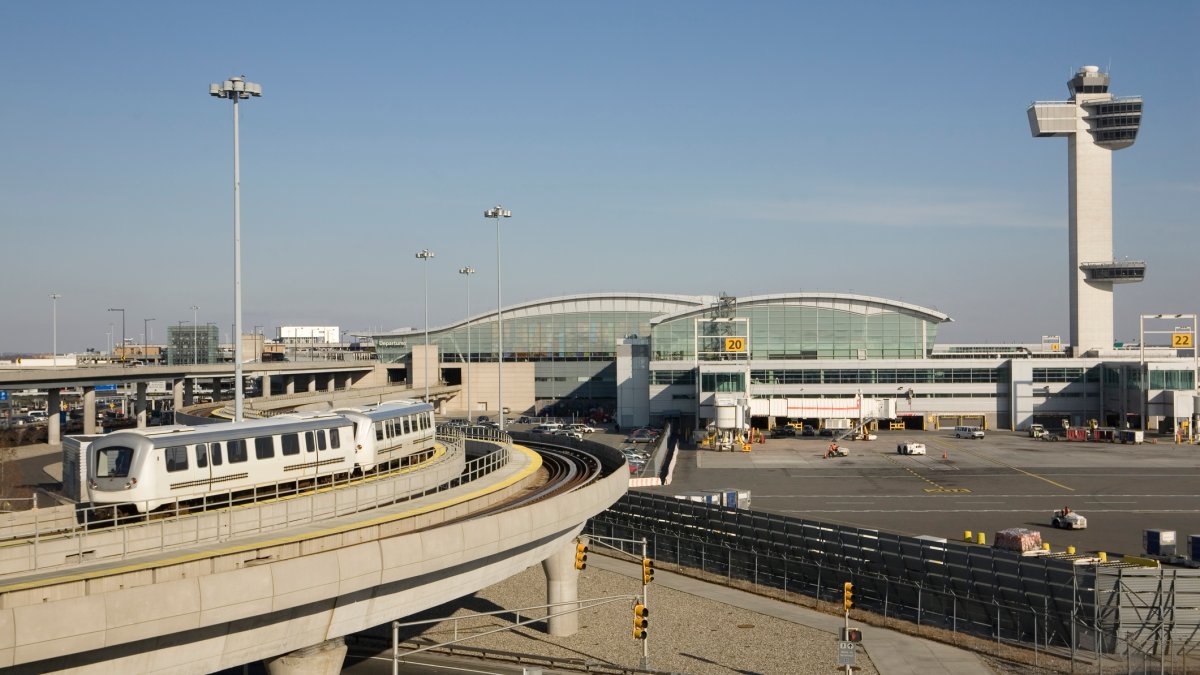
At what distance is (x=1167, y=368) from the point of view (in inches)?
3900

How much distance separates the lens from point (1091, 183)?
367 feet

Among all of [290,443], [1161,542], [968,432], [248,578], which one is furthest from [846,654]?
[968,432]

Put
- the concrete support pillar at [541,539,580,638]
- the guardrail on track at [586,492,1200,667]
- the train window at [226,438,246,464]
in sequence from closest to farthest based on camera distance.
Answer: the train window at [226,438,246,464]
the guardrail on track at [586,492,1200,667]
the concrete support pillar at [541,539,580,638]

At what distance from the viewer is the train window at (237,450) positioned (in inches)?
1132

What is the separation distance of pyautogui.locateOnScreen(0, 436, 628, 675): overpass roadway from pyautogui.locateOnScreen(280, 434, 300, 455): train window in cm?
302

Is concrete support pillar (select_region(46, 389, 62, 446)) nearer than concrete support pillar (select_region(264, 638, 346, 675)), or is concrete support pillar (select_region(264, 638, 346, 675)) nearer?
concrete support pillar (select_region(264, 638, 346, 675))

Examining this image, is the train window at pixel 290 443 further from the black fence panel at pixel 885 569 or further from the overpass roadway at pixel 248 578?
the black fence panel at pixel 885 569

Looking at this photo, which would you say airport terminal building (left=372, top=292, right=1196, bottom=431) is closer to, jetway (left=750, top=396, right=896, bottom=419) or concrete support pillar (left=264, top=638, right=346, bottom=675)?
jetway (left=750, top=396, right=896, bottom=419)

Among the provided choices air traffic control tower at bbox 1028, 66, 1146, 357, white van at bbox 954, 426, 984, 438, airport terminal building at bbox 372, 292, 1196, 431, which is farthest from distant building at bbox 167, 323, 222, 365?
air traffic control tower at bbox 1028, 66, 1146, 357

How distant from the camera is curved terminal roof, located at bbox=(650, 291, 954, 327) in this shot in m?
112

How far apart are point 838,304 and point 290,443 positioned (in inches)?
3534

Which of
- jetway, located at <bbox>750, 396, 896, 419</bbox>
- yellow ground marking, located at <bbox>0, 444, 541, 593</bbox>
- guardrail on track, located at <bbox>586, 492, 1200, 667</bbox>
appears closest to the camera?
yellow ground marking, located at <bbox>0, 444, 541, 593</bbox>

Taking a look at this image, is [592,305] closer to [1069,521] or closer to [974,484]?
[974,484]

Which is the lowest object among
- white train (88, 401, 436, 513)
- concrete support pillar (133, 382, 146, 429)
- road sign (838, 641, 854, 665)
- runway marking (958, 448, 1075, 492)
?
runway marking (958, 448, 1075, 492)
